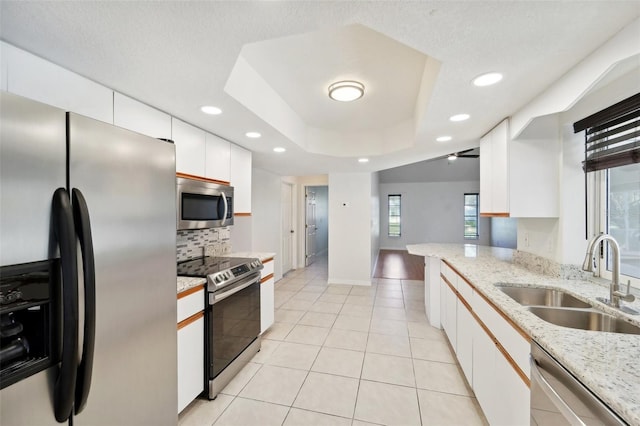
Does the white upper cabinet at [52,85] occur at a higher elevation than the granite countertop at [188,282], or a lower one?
higher

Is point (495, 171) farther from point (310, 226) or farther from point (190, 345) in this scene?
point (310, 226)

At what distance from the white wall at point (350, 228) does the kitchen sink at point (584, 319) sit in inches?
148

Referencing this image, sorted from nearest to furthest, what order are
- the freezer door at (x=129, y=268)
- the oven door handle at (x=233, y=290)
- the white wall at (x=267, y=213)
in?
the freezer door at (x=129, y=268) < the oven door handle at (x=233, y=290) < the white wall at (x=267, y=213)

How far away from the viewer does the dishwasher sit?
2.80ft

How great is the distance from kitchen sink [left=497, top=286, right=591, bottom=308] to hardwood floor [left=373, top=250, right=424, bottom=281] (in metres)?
3.88

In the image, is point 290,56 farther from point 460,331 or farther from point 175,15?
point 460,331

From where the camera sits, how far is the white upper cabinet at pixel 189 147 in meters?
2.22

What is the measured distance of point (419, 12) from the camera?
1.08m

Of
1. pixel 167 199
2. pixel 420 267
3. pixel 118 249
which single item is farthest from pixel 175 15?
pixel 420 267

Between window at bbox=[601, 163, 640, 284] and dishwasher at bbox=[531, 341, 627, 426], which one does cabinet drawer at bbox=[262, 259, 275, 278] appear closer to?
dishwasher at bbox=[531, 341, 627, 426]

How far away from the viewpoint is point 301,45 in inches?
69.0

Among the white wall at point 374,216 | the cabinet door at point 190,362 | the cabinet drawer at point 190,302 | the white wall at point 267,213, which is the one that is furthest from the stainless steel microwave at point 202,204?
the white wall at point 374,216

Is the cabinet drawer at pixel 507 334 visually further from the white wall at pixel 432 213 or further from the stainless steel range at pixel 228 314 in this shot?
the white wall at pixel 432 213

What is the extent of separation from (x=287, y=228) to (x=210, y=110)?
14.0ft
